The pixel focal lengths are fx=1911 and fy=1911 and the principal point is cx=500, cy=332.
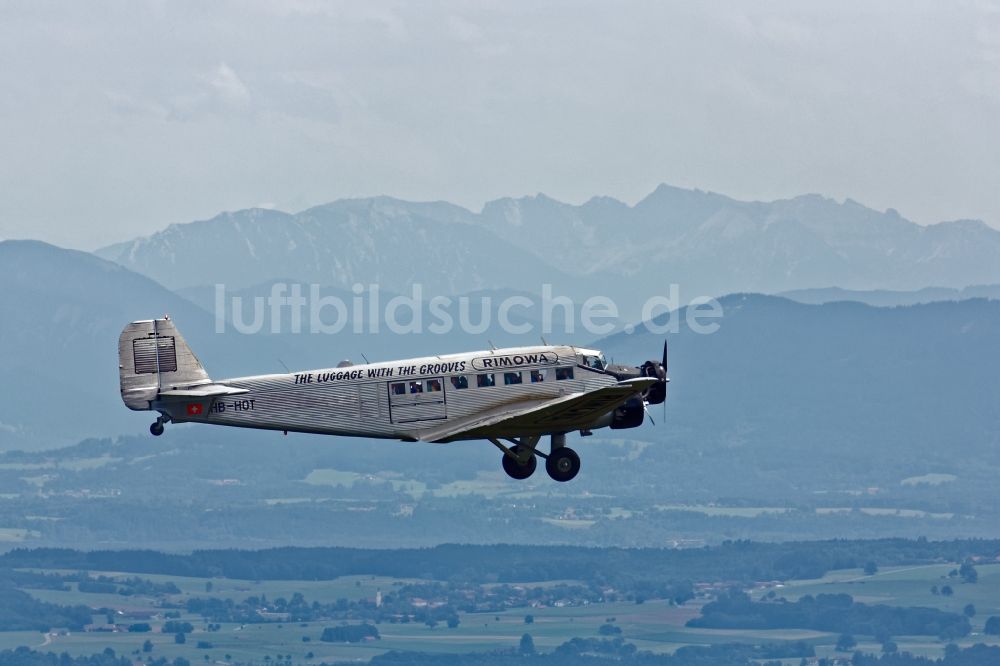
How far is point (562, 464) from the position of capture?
286 feet

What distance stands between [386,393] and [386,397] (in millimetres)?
189

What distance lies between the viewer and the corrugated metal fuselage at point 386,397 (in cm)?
8406

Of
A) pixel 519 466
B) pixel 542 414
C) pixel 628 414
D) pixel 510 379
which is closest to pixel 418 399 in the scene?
pixel 510 379

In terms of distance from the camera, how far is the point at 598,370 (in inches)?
3369

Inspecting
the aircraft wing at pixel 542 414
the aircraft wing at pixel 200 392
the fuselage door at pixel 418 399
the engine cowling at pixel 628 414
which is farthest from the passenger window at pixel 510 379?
the aircraft wing at pixel 200 392

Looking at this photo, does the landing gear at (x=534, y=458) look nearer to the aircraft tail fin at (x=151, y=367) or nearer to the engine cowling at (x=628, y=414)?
the engine cowling at (x=628, y=414)

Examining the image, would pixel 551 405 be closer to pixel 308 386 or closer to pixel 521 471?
pixel 521 471

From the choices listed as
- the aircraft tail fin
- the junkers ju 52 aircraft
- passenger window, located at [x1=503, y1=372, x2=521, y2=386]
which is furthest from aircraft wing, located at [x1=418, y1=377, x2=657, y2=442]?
the aircraft tail fin

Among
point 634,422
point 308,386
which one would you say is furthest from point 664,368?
point 308,386

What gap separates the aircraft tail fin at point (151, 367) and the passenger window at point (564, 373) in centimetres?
1546

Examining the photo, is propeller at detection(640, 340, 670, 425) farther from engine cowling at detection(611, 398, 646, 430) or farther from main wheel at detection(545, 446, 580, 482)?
main wheel at detection(545, 446, 580, 482)

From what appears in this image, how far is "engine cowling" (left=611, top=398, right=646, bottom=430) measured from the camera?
281ft

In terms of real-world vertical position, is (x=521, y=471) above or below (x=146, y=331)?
below

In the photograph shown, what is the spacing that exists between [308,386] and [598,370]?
42.4ft
